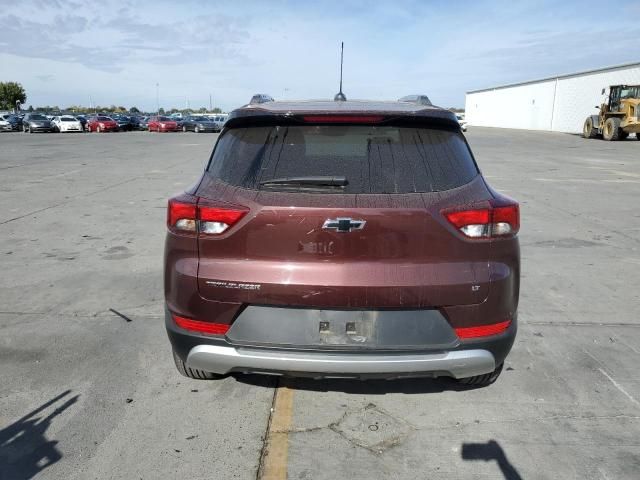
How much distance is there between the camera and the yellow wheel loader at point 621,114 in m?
29.9

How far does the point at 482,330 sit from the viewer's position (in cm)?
261

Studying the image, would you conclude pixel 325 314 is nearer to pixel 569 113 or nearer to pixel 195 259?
pixel 195 259

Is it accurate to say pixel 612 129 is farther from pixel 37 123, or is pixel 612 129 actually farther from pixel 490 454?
pixel 37 123

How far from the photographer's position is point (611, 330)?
4.16 m

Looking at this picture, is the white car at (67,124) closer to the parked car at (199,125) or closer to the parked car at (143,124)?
the parked car at (143,124)

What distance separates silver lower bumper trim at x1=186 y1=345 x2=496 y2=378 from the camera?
2.51 metres

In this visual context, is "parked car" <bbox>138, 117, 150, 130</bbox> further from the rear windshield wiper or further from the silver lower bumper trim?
the silver lower bumper trim

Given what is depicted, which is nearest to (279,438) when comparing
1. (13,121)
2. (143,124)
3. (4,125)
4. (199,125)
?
(199,125)

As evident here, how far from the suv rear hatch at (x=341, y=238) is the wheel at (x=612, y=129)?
34019 millimetres

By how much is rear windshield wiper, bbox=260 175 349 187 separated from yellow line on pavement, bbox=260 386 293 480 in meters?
1.33

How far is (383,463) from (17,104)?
113m

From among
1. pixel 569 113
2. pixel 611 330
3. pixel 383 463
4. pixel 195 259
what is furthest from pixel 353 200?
pixel 569 113

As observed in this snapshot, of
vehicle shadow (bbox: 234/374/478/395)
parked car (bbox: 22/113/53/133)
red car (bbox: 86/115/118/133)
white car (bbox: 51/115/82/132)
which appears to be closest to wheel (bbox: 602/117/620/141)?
vehicle shadow (bbox: 234/374/478/395)

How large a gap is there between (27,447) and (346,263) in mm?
1892
